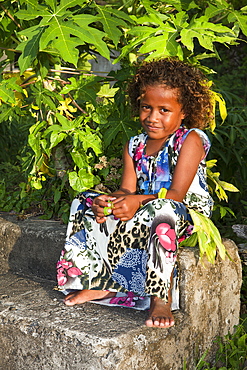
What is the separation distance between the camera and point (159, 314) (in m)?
1.95

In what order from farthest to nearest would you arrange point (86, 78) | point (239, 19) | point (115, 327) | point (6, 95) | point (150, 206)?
point (86, 78) < point (6, 95) < point (239, 19) < point (150, 206) < point (115, 327)

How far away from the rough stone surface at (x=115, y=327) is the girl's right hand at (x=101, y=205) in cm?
38

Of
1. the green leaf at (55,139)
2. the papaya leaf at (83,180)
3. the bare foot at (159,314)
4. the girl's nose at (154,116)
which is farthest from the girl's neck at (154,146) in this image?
the bare foot at (159,314)

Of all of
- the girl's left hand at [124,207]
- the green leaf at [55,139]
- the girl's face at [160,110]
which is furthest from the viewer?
the green leaf at [55,139]

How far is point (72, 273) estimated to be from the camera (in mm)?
2287

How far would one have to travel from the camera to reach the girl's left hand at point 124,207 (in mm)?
Answer: 2027

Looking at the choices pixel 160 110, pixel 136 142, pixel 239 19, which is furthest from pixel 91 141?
pixel 239 19

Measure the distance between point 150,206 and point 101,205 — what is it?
22 centimetres

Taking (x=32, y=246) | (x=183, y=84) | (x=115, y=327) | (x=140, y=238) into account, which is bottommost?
(x=115, y=327)

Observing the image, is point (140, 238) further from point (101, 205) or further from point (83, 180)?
point (83, 180)

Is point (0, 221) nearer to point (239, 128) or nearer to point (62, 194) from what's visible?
point (62, 194)

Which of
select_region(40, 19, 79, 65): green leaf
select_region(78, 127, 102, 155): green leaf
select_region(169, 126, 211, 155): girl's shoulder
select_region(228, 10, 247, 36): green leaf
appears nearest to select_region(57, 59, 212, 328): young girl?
select_region(169, 126, 211, 155): girl's shoulder

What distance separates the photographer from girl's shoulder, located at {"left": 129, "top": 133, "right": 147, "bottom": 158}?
245cm

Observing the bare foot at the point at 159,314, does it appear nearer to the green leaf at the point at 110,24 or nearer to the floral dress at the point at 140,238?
the floral dress at the point at 140,238
